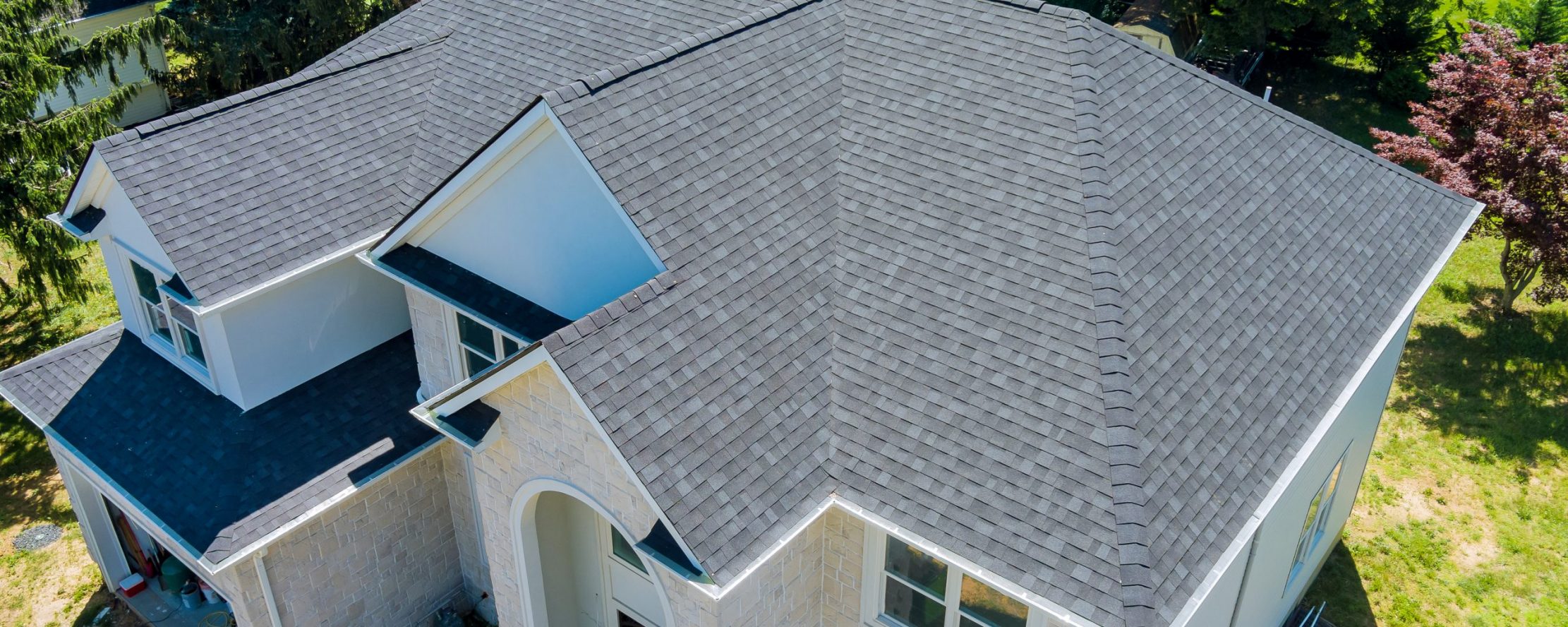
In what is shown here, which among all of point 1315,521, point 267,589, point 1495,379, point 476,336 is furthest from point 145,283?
point 1495,379

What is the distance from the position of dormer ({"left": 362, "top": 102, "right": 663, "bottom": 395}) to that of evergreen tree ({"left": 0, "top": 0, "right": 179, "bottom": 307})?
9.99 metres

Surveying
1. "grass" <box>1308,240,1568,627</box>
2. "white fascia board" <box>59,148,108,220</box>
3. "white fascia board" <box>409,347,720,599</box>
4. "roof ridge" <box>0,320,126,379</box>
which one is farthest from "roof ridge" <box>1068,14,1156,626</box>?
"roof ridge" <box>0,320,126,379</box>

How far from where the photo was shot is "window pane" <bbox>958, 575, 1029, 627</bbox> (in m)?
11.9

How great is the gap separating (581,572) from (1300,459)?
9.47 metres

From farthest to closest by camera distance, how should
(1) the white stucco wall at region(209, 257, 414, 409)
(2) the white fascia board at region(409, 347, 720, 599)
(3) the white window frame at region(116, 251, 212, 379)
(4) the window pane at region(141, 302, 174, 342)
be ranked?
(4) the window pane at region(141, 302, 174, 342) < (3) the white window frame at region(116, 251, 212, 379) < (1) the white stucco wall at region(209, 257, 414, 409) < (2) the white fascia board at region(409, 347, 720, 599)

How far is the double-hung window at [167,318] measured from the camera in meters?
16.2

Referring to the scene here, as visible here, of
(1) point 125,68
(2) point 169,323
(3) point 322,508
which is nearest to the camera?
(3) point 322,508

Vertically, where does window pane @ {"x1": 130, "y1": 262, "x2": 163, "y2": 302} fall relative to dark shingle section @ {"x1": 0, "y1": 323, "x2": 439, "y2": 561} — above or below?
above

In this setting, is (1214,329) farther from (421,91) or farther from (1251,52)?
(1251,52)

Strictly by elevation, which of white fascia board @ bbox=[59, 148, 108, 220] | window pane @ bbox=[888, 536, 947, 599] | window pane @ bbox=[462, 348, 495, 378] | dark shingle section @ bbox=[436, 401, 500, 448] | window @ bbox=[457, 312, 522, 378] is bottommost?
Answer: window pane @ bbox=[888, 536, 947, 599]

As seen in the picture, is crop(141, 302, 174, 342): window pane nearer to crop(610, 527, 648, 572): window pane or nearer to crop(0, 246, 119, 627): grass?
crop(0, 246, 119, 627): grass

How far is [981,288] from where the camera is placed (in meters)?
12.4

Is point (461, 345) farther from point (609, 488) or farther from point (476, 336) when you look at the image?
point (609, 488)

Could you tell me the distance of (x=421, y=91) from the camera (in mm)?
17375
